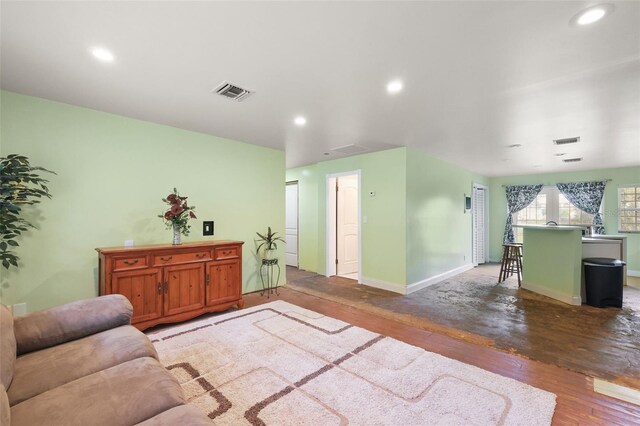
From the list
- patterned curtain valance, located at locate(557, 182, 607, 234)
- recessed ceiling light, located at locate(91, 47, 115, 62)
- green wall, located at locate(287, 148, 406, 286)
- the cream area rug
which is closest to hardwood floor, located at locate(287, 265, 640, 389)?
green wall, located at locate(287, 148, 406, 286)

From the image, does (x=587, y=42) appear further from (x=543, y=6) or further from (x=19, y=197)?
(x=19, y=197)

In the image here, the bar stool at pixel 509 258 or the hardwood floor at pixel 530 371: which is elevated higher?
the bar stool at pixel 509 258

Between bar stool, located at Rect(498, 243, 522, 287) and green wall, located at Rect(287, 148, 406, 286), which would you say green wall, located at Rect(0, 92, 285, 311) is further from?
bar stool, located at Rect(498, 243, 522, 287)

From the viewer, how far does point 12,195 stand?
2424 mm

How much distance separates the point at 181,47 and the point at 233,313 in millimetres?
2918

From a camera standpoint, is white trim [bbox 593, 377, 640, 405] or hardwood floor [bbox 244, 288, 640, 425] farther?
white trim [bbox 593, 377, 640, 405]

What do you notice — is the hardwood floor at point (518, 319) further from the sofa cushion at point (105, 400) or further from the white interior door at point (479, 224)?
the sofa cushion at point (105, 400)

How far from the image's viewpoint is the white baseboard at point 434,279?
4613 millimetres

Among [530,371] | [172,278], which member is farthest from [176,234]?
[530,371]

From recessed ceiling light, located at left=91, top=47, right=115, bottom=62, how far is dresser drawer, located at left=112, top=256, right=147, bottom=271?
5.96 feet

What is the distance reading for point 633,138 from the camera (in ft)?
12.8

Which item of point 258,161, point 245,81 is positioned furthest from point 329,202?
point 245,81

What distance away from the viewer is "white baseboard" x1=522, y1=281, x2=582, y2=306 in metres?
A: 3.99

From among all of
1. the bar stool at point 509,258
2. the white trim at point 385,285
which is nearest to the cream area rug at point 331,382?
the white trim at point 385,285
